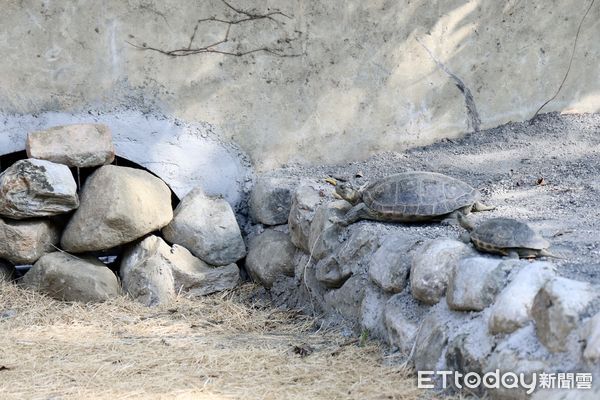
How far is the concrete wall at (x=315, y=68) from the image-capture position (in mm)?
6465

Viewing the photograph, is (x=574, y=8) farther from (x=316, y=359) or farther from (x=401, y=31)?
(x=316, y=359)

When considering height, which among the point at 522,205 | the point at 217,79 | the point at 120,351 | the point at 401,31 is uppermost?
the point at 401,31

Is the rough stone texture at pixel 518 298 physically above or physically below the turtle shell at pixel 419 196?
below

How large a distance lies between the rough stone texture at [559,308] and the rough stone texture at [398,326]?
94 centimetres

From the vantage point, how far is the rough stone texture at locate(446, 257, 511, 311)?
4.05 m

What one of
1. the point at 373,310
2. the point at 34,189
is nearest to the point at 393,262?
→ the point at 373,310

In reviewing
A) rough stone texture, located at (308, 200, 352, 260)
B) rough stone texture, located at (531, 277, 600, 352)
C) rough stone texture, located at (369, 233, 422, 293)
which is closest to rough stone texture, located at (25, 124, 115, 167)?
rough stone texture, located at (308, 200, 352, 260)

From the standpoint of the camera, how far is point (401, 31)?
7086mm

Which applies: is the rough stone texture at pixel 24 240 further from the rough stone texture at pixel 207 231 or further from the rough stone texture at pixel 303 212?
the rough stone texture at pixel 303 212

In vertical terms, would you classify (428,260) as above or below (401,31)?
below

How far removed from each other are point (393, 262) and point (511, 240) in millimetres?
813

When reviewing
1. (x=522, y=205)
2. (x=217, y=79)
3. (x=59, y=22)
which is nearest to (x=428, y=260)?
(x=522, y=205)

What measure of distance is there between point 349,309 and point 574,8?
3766 mm

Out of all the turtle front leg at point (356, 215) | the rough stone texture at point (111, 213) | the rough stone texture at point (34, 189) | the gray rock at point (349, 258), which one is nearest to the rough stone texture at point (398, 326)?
the gray rock at point (349, 258)
